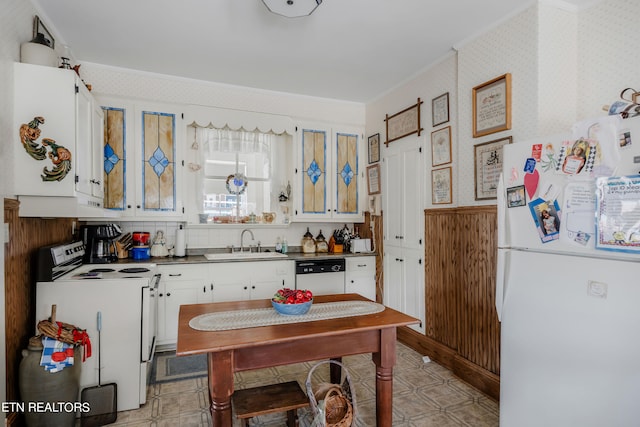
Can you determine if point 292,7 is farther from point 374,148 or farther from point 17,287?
point 17,287

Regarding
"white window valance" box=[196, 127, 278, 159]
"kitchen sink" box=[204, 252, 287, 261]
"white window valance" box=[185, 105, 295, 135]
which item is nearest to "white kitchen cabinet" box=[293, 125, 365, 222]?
"white window valance" box=[185, 105, 295, 135]

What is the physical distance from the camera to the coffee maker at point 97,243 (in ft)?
10.9

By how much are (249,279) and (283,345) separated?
2.10 metres

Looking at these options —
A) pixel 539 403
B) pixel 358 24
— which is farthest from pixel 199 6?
pixel 539 403

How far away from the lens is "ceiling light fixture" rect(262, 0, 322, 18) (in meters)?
2.38

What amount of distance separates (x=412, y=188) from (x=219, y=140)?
7.61 feet

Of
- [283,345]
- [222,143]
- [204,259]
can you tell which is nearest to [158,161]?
[222,143]

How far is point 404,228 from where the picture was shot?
3.90 m

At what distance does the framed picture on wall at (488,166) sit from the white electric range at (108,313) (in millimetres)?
2669

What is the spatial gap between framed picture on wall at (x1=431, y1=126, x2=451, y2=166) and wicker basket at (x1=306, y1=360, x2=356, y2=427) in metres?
2.22

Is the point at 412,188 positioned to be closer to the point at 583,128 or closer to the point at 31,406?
the point at 583,128

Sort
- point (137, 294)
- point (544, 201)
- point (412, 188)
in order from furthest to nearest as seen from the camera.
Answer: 1. point (412, 188)
2. point (137, 294)
3. point (544, 201)

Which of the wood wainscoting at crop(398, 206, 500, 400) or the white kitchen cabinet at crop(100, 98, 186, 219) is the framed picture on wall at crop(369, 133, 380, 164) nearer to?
the wood wainscoting at crop(398, 206, 500, 400)

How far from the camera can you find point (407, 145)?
387 cm
